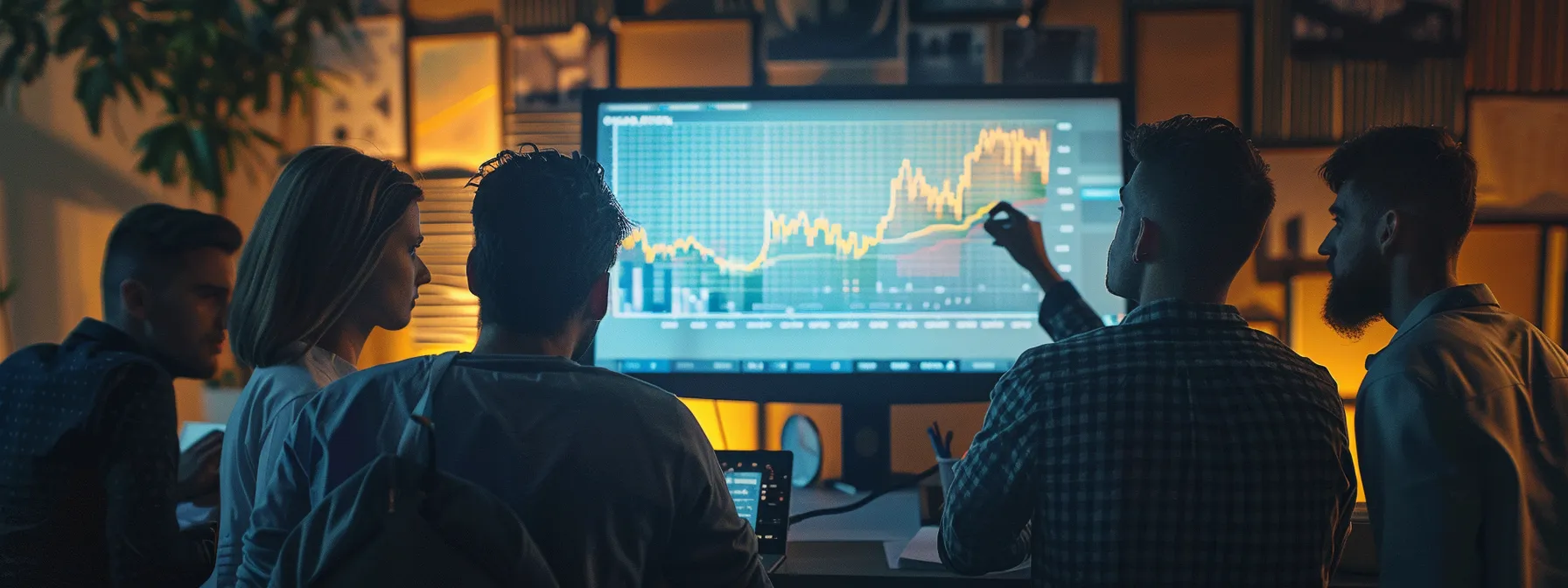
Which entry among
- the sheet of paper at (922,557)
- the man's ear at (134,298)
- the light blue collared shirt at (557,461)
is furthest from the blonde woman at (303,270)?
the sheet of paper at (922,557)

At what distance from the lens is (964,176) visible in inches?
62.1

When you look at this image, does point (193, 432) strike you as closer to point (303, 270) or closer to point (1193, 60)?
point (303, 270)

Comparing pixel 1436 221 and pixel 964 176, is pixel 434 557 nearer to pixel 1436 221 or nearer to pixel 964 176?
pixel 964 176

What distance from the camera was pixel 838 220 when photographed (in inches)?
62.5

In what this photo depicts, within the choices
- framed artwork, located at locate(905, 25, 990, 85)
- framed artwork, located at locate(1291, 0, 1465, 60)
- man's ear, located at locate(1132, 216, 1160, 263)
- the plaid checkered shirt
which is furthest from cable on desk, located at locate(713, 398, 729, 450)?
framed artwork, located at locate(1291, 0, 1465, 60)

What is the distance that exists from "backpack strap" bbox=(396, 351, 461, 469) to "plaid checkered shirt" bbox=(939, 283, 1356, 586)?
0.59 meters

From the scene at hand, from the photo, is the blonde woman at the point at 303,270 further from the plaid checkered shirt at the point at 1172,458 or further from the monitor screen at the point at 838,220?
the plaid checkered shirt at the point at 1172,458

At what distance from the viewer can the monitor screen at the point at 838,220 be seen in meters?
1.58

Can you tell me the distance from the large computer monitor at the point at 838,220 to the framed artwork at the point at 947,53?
251 mm

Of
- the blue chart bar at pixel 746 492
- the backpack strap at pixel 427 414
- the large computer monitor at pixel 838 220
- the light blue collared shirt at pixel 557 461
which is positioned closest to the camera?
the backpack strap at pixel 427 414

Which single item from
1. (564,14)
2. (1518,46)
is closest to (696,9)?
(564,14)

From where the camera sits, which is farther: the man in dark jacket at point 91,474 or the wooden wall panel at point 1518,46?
the wooden wall panel at point 1518,46

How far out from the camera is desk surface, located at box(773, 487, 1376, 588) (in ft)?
3.89

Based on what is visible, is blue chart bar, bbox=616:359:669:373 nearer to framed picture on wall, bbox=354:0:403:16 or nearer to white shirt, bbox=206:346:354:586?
white shirt, bbox=206:346:354:586
